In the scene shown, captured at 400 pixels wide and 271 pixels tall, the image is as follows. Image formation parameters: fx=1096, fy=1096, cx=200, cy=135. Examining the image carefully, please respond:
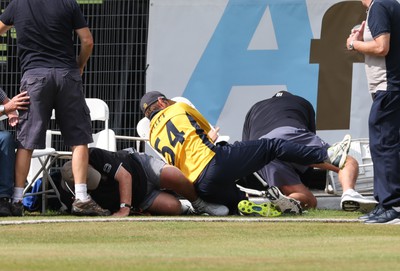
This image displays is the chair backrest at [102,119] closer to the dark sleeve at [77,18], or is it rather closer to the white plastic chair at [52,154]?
the white plastic chair at [52,154]

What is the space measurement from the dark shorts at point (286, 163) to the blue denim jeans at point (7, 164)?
7.66ft

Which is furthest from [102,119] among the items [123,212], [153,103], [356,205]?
[356,205]

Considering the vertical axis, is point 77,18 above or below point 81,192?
above

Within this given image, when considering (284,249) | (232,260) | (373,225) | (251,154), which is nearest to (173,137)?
(251,154)

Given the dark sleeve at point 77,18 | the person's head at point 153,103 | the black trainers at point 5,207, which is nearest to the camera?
the black trainers at point 5,207

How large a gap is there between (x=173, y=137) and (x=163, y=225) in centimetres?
148

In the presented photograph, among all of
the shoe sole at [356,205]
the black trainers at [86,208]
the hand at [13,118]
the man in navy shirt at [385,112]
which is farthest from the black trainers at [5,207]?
the man in navy shirt at [385,112]

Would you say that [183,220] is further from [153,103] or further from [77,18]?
[77,18]

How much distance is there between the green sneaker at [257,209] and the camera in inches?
362

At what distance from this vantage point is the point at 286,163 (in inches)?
399

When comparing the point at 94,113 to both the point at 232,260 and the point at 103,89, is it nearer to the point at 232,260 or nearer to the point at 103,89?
the point at 103,89

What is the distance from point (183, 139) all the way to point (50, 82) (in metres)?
1.22

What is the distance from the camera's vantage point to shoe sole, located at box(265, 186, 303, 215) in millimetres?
9227

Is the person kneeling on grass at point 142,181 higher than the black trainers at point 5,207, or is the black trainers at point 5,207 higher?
the person kneeling on grass at point 142,181
